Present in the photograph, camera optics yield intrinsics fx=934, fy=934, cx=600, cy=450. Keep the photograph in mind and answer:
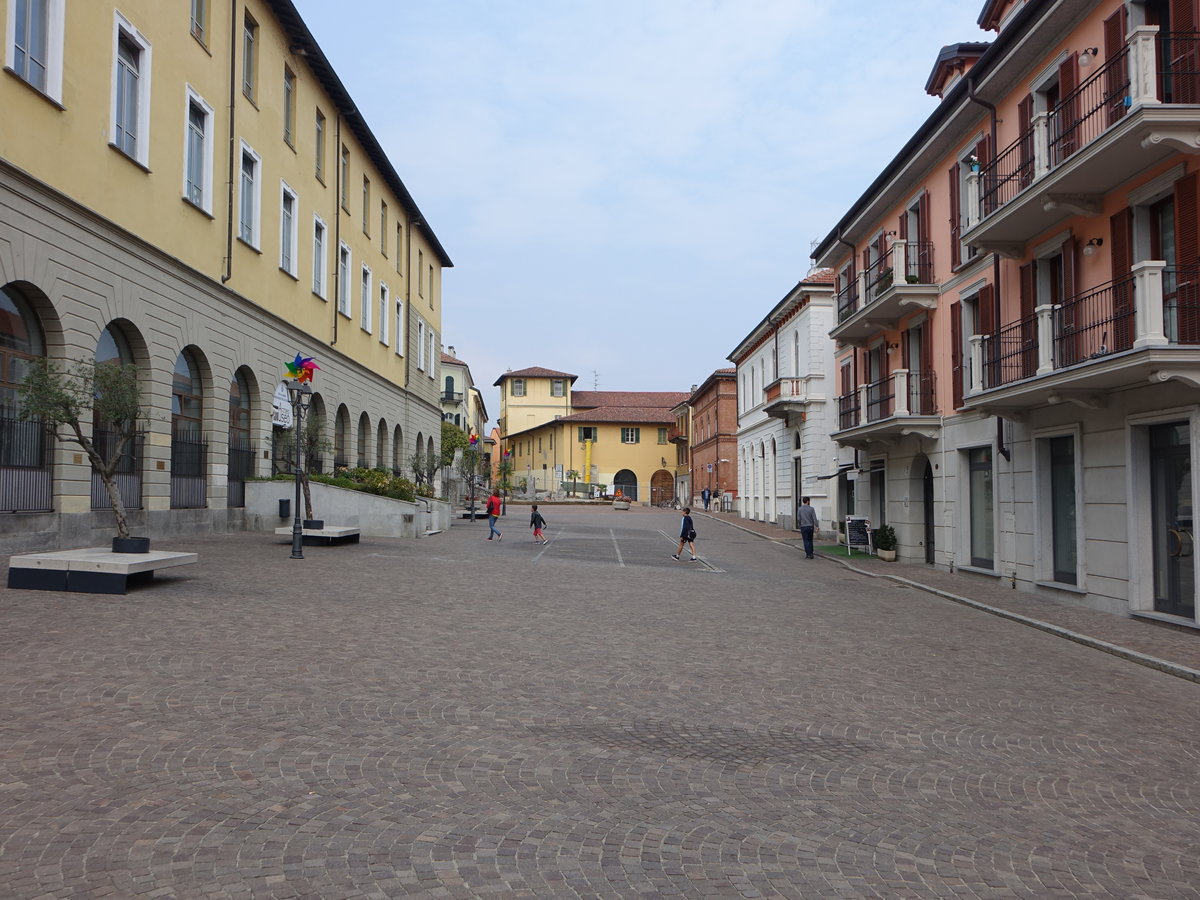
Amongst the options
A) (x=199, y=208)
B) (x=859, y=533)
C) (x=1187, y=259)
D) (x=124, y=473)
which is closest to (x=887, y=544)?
(x=859, y=533)

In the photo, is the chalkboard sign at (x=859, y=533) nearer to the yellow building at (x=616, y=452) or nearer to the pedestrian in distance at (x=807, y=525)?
the pedestrian in distance at (x=807, y=525)

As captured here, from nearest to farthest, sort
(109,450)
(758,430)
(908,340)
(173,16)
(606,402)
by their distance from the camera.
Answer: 1. (109,450)
2. (173,16)
3. (908,340)
4. (758,430)
5. (606,402)

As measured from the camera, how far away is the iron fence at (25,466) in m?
14.2

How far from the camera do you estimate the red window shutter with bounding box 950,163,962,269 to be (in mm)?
19516

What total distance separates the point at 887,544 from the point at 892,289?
633cm

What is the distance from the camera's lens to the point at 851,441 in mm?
25875

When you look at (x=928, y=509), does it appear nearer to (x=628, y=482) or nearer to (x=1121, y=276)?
(x=1121, y=276)

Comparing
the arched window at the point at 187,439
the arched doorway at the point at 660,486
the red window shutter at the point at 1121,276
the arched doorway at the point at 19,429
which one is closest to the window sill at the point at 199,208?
the arched window at the point at 187,439

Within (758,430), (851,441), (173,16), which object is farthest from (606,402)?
(173,16)

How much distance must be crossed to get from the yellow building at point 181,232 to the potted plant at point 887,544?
52.7 feet

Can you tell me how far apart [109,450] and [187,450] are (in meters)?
3.30

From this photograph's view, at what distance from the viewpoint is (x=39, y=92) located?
14.6m

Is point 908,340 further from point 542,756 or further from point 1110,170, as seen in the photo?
point 542,756

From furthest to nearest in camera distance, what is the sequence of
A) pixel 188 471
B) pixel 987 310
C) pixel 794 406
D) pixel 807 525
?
pixel 794 406 → pixel 807 525 → pixel 188 471 → pixel 987 310
